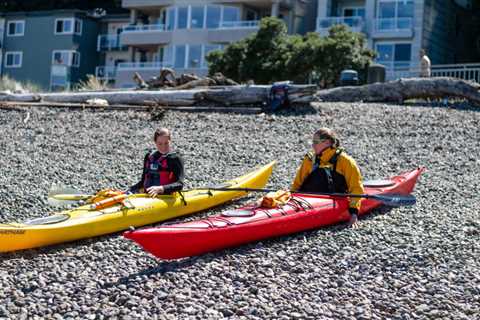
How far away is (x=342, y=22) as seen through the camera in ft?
110

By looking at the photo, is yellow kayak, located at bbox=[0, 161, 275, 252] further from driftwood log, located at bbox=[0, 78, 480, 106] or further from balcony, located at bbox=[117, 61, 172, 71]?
balcony, located at bbox=[117, 61, 172, 71]

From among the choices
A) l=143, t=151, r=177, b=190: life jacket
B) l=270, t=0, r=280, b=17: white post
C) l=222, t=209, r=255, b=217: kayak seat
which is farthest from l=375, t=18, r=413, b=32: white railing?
l=222, t=209, r=255, b=217: kayak seat

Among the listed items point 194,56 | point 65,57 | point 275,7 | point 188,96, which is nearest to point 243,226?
point 188,96

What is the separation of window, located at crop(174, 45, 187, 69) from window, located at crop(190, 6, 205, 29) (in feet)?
4.13

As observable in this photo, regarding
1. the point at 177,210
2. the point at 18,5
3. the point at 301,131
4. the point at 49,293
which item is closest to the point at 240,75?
the point at 301,131

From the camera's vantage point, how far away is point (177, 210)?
25.5 ft

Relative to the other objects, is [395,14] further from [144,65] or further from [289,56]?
[144,65]

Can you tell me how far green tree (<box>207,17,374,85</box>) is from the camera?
82.8 ft

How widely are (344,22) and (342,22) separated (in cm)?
14

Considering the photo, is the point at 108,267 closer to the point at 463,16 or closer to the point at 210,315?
the point at 210,315

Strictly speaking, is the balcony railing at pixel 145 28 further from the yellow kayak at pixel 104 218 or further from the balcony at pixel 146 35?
the yellow kayak at pixel 104 218

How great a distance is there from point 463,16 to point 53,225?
33173mm

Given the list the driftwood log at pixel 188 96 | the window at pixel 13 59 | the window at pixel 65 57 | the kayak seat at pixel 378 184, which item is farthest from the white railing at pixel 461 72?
the window at pixel 13 59

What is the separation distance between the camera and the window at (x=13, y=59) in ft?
156
